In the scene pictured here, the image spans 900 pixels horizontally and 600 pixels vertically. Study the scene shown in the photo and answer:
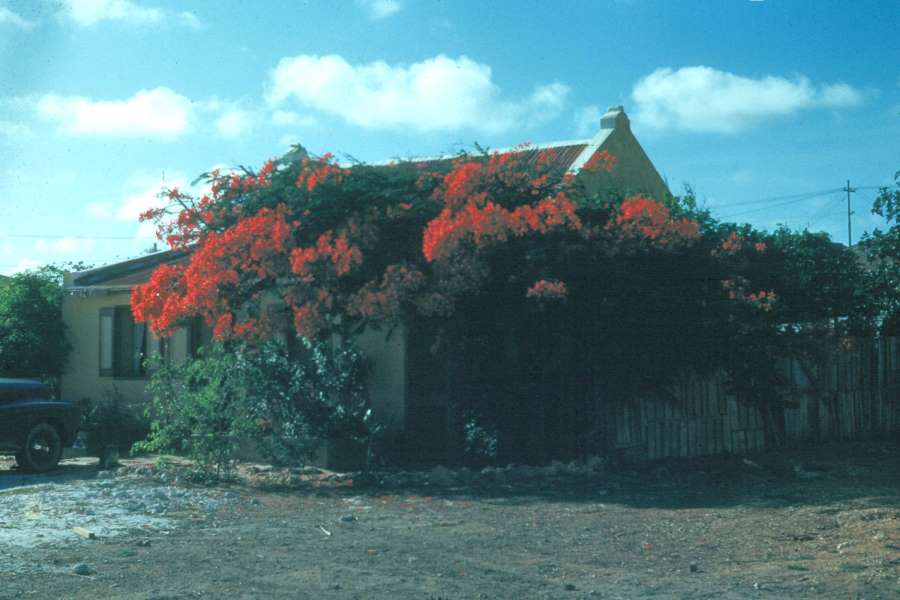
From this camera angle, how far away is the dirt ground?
7.34 m

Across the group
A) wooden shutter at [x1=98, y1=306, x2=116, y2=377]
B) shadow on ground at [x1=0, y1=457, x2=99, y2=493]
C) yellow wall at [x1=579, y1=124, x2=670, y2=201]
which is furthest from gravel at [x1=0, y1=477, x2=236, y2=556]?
yellow wall at [x1=579, y1=124, x2=670, y2=201]

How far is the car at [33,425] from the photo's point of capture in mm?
15070

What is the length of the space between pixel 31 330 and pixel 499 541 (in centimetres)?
1578

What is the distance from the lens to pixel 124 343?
67.4 feet

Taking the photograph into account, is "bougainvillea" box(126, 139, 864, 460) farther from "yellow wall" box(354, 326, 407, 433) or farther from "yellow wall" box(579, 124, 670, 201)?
"yellow wall" box(579, 124, 670, 201)

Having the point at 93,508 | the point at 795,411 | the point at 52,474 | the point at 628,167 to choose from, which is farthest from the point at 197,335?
the point at 795,411

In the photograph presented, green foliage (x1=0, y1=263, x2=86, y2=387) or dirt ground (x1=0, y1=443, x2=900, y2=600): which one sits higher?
green foliage (x1=0, y1=263, x2=86, y2=387)

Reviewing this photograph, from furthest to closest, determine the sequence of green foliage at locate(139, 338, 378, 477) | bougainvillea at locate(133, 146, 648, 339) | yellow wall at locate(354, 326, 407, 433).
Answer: yellow wall at locate(354, 326, 407, 433), green foliage at locate(139, 338, 378, 477), bougainvillea at locate(133, 146, 648, 339)

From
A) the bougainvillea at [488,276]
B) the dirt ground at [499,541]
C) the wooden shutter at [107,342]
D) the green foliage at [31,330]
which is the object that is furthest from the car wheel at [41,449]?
the green foliage at [31,330]

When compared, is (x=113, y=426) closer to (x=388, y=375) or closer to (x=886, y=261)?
(x=388, y=375)

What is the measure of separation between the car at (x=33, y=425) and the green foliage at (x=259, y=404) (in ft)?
7.71

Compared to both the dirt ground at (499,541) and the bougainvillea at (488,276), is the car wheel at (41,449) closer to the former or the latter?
the dirt ground at (499,541)

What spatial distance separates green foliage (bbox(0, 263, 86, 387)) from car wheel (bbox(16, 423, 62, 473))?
6.42 m

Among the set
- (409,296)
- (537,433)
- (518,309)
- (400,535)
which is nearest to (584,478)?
(537,433)
